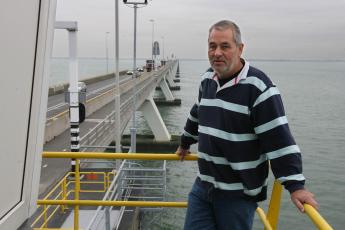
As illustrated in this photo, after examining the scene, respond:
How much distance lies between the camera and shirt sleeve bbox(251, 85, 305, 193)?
8.61 feet

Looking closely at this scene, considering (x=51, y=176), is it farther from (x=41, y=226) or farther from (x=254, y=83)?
(x=254, y=83)

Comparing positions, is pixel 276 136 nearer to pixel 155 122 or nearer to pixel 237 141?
pixel 237 141

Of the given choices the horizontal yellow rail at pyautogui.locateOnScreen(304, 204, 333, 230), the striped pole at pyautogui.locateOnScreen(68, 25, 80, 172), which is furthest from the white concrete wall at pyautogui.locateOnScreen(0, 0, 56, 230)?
the striped pole at pyautogui.locateOnScreen(68, 25, 80, 172)

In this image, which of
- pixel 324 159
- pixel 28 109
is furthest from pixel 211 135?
pixel 324 159

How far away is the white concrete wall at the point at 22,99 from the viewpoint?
5.64 ft

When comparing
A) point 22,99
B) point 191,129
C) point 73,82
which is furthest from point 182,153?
point 73,82

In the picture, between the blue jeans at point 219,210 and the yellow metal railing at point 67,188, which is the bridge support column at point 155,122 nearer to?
the yellow metal railing at point 67,188

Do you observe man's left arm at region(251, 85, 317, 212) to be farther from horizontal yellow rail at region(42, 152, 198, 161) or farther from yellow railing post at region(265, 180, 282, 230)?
horizontal yellow rail at region(42, 152, 198, 161)

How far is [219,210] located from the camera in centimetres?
302

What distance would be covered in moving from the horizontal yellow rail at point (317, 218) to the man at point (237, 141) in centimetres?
6

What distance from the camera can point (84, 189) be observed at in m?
12.6

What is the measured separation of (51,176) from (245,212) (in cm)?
1030

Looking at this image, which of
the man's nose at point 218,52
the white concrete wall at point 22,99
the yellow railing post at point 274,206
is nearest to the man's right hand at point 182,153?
the yellow railing post at point 274,206

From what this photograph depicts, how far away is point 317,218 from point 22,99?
170 cm
